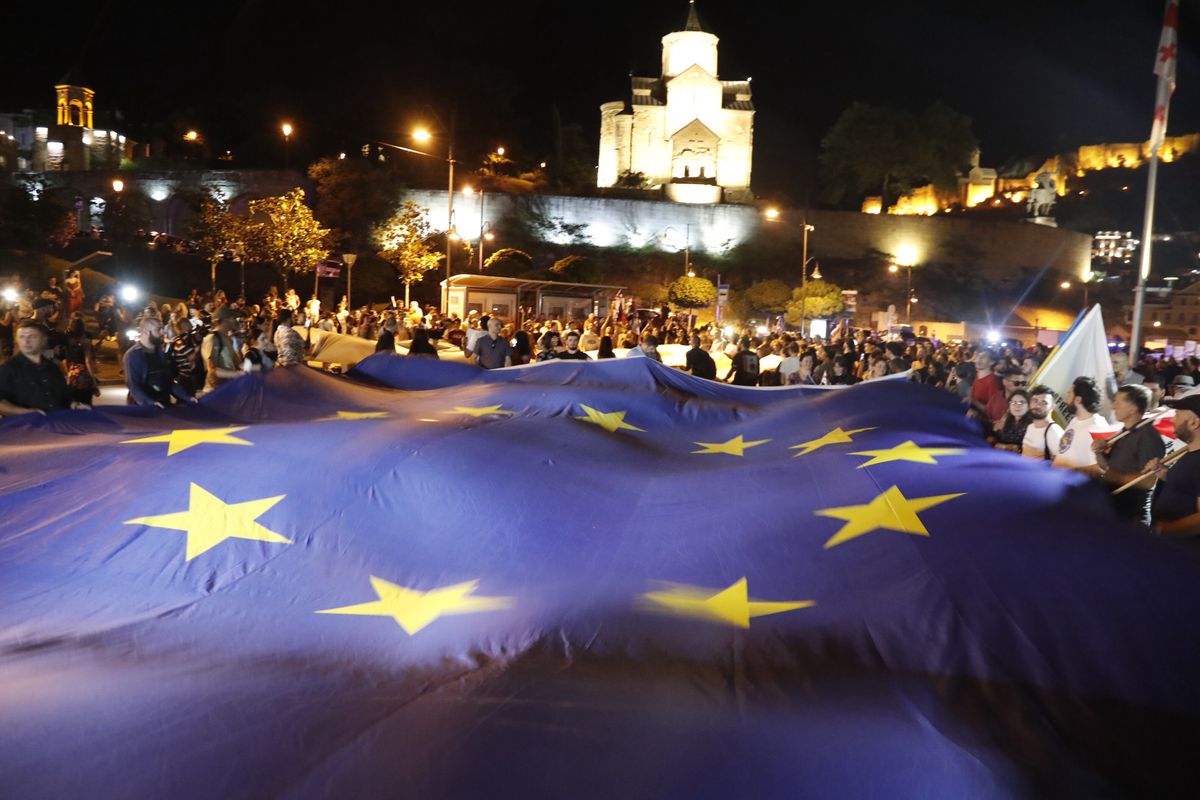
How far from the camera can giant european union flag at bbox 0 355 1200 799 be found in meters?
2.94

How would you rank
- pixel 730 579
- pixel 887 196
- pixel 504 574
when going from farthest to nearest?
pixel 887 196
pixel 504 574
pixel 730 579

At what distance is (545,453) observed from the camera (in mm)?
6262

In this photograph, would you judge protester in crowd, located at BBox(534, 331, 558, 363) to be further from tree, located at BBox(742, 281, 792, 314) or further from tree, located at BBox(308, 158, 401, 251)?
tree, located at BBox(742, 281, 792, 314)

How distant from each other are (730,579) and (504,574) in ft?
3.75

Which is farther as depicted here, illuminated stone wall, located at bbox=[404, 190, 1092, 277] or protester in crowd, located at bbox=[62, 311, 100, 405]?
illuminated stone wall, located at bbox=[404, 190, 1092, 277]

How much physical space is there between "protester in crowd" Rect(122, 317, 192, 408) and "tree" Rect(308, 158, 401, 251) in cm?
5158

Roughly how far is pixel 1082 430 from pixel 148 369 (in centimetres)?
685

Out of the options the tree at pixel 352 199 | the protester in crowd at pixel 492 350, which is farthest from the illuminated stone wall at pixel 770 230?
the protester in crowd at pixel 492 350

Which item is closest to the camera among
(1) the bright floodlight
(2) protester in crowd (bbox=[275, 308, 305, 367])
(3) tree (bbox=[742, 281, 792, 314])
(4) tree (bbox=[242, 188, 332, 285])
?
(2) protester in crowd (bbox=[275, 308, 305, 367])

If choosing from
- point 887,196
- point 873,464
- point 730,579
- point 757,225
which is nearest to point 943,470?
point 873,464

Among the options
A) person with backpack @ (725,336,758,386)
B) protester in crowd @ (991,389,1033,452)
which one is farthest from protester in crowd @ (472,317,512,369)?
protester in crowd @ (991,389,1033,452)

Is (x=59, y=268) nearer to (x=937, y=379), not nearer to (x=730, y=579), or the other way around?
(x=937, y=379)

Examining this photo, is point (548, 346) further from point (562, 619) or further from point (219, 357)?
point (562, 619)

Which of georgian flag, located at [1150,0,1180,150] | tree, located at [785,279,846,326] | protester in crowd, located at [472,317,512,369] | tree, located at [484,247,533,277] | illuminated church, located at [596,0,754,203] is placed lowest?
protester in crowd, located at [472,317,512,369]
